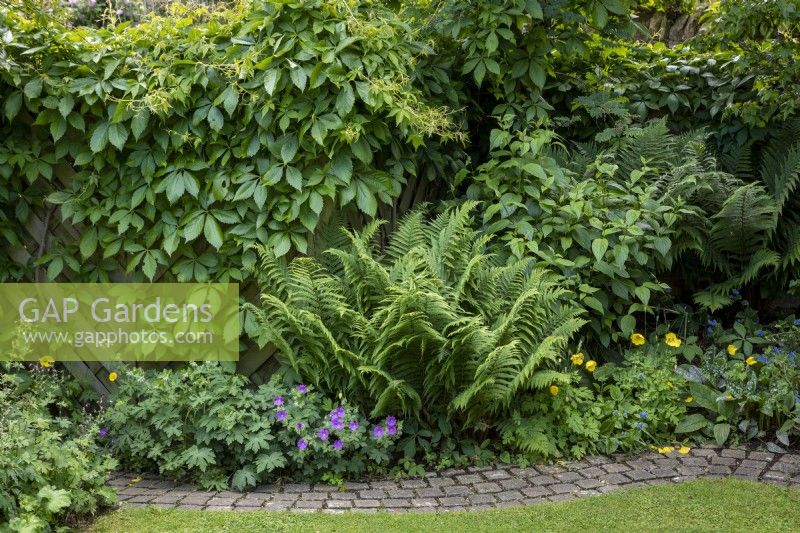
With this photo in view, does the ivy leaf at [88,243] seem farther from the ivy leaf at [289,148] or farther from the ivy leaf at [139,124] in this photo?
the ivy leaf at [289,148]

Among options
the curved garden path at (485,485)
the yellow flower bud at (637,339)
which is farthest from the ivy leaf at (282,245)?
the yellow flower bud at (637,339)

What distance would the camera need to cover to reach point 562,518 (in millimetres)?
3371

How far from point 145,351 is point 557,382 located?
2.36 m

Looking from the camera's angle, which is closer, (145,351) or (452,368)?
(452,368)

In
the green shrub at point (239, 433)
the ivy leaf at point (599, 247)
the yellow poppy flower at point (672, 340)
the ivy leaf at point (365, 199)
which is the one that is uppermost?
the ivy leaf at point (365, 199)

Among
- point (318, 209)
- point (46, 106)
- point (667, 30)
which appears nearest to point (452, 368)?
point (318, 209)

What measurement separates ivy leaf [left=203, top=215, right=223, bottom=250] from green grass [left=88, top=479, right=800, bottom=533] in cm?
144

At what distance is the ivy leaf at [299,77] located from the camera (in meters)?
4.08

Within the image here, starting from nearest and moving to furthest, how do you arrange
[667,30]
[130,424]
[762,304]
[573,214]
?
[130,424], [573,214], [762,304], [667,30]

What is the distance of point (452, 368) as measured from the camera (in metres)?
4.02

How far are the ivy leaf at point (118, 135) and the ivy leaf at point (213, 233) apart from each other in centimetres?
61

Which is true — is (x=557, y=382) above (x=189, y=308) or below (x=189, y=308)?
below

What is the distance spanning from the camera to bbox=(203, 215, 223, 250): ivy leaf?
4.23 metres

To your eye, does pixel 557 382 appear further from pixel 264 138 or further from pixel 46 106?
pixel 46 106
